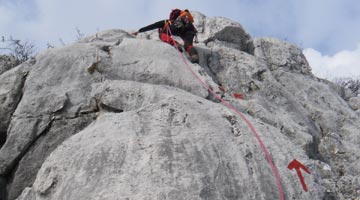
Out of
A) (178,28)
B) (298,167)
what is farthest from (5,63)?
(298,167)

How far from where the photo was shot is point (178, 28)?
10.1 m

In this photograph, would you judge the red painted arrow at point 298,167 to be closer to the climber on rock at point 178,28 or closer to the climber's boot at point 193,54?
the climber's boot at point 193,54

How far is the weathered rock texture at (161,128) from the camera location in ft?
17.1

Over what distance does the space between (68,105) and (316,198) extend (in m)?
4.34

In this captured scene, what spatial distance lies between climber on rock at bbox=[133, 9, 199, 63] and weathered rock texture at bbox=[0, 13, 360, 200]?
1.82ft

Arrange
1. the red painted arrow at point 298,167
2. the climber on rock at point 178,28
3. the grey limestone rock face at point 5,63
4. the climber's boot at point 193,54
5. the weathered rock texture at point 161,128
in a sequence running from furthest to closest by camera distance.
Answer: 1. the grey limestone rock face at point 5,63
2. the climber on rock at point 178,28
3. the climber's boot at point 193,54
4. the red painted arrow at point 298,167
5. the weathered rock texture at point 161,128

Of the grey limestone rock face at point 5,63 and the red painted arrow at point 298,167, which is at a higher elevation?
the grey limestone rock face at point 5,63

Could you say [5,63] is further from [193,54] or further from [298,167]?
[298,167]

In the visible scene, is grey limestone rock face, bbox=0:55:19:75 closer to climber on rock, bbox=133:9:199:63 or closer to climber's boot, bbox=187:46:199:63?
climber on rock, bbox=133:9:199:63

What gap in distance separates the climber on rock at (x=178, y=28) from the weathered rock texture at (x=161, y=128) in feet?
1.82

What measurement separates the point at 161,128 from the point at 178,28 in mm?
4629

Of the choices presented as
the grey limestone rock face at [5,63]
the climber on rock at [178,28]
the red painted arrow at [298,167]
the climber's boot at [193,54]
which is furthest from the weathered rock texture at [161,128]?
the grey limestone rock face at [5,63]

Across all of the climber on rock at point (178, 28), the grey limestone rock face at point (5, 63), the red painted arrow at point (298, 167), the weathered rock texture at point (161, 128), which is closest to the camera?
the weathered rock texture at point (161, 128)

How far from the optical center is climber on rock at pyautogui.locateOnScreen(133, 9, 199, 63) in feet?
32.3
